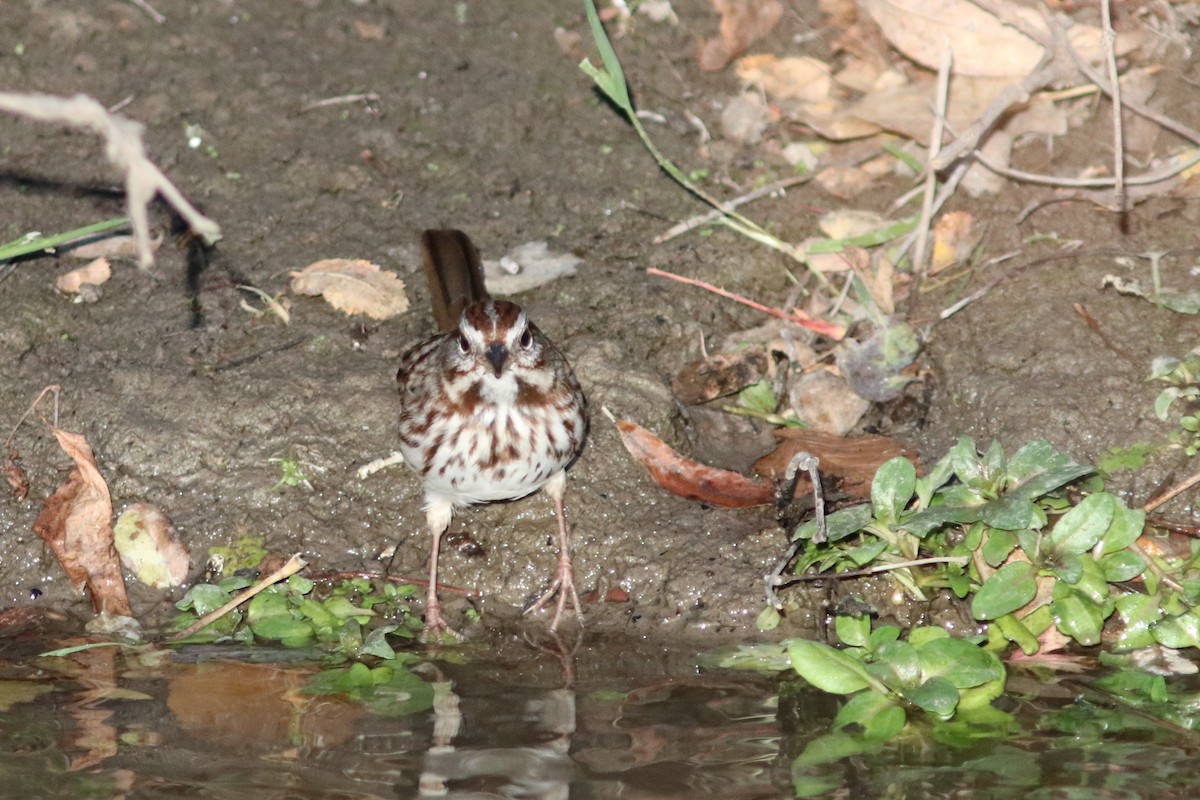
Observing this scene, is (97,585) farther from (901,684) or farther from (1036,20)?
(1036,20)

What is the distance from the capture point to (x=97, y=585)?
4785 millimetres

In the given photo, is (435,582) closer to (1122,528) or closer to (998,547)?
(998,547)

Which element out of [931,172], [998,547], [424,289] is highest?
[931,172]

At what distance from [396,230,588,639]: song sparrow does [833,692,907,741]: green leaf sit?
1120mm

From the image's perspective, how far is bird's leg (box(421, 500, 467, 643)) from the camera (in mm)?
4602

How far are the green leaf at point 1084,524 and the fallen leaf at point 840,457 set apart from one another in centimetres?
72

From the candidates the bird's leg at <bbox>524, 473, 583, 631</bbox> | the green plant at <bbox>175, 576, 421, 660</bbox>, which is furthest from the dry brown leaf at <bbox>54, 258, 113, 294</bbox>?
the bird's leg at <bbox>524, 473, 583, 631</bbox>

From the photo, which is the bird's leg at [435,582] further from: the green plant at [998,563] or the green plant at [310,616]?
the green plant at [998,563]

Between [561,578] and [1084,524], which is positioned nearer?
[1084,524]

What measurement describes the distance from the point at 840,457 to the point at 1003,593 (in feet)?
3.17

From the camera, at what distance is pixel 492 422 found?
4.70 m

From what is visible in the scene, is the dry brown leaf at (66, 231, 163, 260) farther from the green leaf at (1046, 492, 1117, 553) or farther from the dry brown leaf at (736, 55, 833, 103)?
the green leaf at (1046, 492, 1117, 553)

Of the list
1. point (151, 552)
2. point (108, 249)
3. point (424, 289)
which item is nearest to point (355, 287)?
point (424, 289)

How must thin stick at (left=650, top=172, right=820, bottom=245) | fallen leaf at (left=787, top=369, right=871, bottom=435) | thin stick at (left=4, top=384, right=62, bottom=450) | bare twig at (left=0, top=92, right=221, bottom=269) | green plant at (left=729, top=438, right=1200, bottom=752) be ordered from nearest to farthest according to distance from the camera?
bare twig at (left=0, top=92, right=221, bottom=269)
green plant at (left=729, top=438, right=1200, bottom=752)
thin stick at (left=4, top=384, right=62, bottom=450)
fallen leaf at (left=787, top=369, right=871, bottom=435)
thin stick at (left=650, top=172, right=820, bottom=245)
